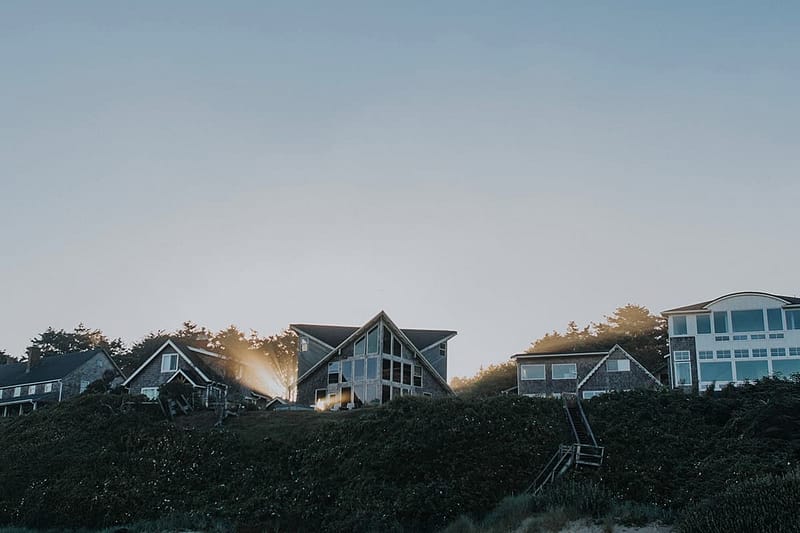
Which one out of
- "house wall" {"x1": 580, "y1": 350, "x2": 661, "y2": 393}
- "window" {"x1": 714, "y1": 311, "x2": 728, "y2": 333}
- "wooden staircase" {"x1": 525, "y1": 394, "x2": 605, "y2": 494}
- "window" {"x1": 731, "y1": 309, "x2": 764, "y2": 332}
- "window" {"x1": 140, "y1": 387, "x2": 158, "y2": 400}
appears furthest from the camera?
"window" {"x1": 140, "y1": 387, "x2": 158, "y2": 400}

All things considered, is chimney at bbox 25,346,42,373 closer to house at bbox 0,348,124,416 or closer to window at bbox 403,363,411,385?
house at bbox 0,348,124,416

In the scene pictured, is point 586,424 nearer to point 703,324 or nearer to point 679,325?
point 679,325

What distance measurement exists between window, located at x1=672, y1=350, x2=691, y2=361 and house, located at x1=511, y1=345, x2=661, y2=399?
2035mm

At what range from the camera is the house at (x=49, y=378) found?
6906 centimetres

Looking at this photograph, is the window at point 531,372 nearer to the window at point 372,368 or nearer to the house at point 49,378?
the window at point 372,368

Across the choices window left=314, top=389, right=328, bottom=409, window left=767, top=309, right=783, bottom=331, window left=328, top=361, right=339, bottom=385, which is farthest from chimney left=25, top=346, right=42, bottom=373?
window left=767, top=309, right=783, bottom=331

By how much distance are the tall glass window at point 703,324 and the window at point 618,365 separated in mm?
5123

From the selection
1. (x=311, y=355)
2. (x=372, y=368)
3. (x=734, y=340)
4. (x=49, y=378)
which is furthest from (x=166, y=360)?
(x=734, y=340)

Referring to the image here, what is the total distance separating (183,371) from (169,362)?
1.61 metres

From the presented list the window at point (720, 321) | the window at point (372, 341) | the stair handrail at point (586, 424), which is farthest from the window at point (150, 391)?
the window at point (720, 321)

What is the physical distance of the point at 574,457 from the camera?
31.8m

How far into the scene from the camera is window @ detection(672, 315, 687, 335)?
48.4 meters

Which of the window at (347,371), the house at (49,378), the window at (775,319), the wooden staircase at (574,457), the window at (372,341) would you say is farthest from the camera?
the house at (49,378)

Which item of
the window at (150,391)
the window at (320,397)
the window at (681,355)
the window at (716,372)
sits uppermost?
the window at (681,355)
